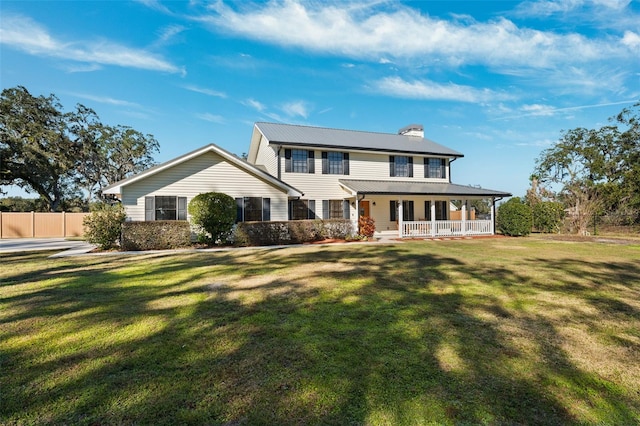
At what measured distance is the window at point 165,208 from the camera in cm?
1447

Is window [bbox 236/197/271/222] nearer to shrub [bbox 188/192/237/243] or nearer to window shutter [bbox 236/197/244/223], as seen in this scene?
window shutter [bbox 236/197/244/223]

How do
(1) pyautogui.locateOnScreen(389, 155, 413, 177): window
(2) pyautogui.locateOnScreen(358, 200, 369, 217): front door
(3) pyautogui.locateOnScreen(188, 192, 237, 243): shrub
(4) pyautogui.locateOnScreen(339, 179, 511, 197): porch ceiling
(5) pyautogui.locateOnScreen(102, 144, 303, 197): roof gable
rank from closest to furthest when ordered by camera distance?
1. (3) pyautogui.locateOnScreen(188, 192, 237, 243): shrub
2. (5) pyautogui.locateOnScreen(102, 144, 303, 197): roof gable
3. (4) pyautogui.locateOnScreen(339, 179, 511, 197): porch ceiling
4. (2) pyautogui.locateOnScreen(358, 200, 369, 217): front door
5. (1) pyautogui.locateOnScreen(389, 155, 413, 177): window

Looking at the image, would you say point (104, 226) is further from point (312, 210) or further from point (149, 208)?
point (312, 210)

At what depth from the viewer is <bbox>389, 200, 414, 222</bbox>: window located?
20.8 meters

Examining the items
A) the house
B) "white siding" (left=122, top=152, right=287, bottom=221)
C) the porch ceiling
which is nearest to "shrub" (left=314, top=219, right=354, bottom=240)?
the house

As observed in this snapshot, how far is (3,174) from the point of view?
986 inches

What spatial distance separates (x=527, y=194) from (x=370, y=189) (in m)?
15.2

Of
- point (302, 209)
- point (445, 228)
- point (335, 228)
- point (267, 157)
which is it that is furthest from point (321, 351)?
point (267, 157)

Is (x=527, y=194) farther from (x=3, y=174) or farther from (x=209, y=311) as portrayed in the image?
(x=3, y=174)

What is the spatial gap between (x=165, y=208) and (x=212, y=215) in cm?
302

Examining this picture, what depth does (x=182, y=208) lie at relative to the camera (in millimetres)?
14938

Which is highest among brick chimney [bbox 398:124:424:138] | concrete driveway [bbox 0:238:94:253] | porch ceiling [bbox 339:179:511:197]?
brick chimney [bbox 398:124:424:138]

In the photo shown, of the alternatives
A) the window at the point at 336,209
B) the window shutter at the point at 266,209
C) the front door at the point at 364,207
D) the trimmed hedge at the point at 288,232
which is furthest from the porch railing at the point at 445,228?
the window shutter at the point at 266,209

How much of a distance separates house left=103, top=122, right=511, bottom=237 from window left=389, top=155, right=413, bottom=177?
2.8 inches
